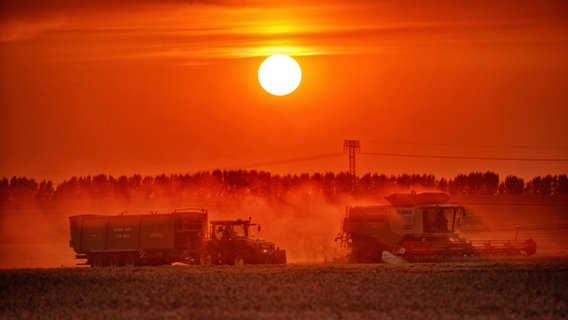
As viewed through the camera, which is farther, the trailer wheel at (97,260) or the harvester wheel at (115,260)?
the trailer wheel at (97,260)

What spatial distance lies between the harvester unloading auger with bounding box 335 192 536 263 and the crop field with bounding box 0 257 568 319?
29.4 ft

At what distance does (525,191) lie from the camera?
125250mm

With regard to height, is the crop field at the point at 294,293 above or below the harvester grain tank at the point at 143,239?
below

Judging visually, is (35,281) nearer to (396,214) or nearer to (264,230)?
(396,214)

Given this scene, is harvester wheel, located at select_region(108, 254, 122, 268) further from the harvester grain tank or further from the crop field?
the crop field

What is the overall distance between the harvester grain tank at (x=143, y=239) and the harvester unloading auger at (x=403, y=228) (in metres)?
5.07

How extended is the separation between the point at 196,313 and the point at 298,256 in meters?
35.1

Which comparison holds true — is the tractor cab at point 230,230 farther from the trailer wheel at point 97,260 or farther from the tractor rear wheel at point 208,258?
the trailer wheel at point 97,260

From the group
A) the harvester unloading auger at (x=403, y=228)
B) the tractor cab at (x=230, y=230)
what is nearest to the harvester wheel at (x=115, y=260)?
the tractor cab at (x=230, y=230)

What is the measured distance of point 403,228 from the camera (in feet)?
160

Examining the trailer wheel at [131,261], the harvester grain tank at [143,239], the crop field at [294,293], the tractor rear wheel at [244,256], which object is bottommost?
the crop field at [294,293]

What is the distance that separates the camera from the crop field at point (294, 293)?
83.0 ft

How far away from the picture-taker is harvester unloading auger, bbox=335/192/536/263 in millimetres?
48350

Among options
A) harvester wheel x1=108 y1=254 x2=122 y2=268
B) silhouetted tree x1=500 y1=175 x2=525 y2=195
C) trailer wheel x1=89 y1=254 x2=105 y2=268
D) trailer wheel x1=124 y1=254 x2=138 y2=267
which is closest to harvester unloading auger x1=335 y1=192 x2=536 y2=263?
trailer wheel x1=124 y1=254 x2=138 y2=267
